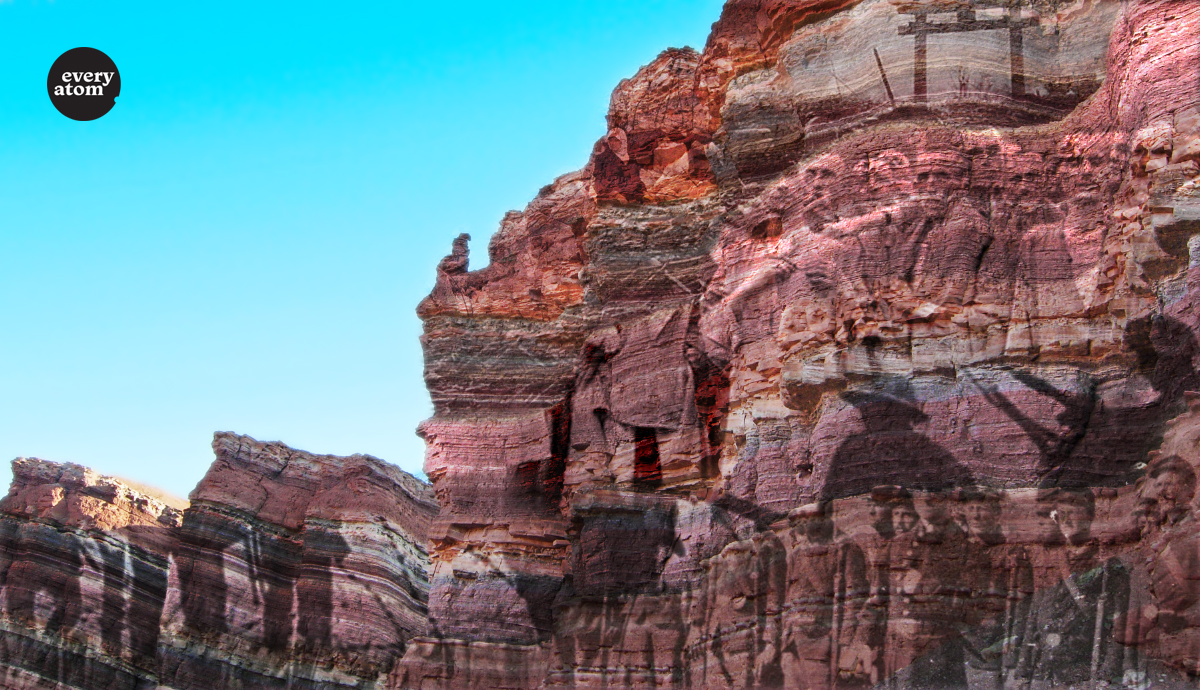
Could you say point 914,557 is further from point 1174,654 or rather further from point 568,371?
point 568,371

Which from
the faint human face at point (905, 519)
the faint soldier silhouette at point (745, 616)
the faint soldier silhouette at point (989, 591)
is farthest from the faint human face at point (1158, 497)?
the faint soldier silhouette at point (745, 616)

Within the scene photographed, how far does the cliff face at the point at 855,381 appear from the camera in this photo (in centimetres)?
1994

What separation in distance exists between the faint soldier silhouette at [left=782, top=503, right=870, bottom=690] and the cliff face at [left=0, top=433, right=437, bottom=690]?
48.0 ft

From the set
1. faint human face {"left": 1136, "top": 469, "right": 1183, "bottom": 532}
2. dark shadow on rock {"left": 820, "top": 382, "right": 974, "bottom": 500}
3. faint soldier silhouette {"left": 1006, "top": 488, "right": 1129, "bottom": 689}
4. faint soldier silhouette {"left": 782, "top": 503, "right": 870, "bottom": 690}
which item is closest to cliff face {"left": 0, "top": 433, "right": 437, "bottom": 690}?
faint soldier silhouette {"left": 782, "top": 503, "right": 870, "bottom": 690}

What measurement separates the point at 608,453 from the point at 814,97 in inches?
353

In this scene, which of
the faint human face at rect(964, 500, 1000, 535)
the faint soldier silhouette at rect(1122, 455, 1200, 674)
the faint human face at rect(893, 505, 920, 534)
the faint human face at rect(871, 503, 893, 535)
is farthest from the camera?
the faint human face at rect(871, 503, 893, 535)

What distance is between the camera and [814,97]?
88.8 feet

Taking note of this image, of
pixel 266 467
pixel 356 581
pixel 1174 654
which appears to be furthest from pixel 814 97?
pixel 266 467

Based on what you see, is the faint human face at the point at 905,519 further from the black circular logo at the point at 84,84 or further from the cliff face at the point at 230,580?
the black circular logo at the point at 84,84

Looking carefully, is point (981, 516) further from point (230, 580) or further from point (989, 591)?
point (230, 580)

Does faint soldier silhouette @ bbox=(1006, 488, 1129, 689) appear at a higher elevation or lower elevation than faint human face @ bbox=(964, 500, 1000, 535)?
lower

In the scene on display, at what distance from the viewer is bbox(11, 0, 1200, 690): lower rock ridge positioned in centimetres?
2008

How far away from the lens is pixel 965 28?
25.7m

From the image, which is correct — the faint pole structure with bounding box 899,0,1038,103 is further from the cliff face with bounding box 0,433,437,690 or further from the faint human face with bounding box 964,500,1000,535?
the cliff face with bounding box 0,433,437,690
